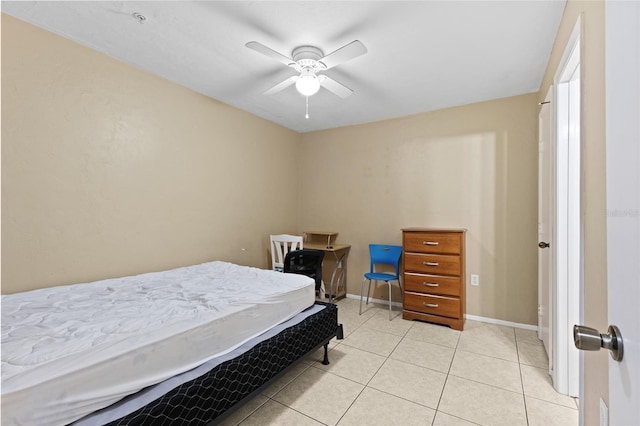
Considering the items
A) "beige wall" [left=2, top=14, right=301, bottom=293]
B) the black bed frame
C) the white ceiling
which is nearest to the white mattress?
the black bed frame

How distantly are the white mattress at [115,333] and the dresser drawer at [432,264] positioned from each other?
1.45 meters

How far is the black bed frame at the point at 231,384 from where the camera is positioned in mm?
1213

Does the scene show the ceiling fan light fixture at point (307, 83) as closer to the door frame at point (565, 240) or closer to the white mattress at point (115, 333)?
the white mattress at point (115, 333)

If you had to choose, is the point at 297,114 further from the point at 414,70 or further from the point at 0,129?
the point at 0,129

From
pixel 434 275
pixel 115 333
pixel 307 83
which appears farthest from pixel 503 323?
pixel 115 333

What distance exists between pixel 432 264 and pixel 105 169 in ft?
10.7

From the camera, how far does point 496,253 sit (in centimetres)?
318

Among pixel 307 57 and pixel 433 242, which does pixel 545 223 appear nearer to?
pixel 433 242

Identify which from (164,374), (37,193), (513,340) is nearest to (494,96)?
(513,340)

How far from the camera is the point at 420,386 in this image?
2.01 m

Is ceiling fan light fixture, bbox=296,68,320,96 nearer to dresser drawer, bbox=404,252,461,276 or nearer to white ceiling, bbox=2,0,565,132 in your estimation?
white ceiling, bbox=2,0,565,132

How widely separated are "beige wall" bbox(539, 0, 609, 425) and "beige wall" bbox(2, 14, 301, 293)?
312 cm

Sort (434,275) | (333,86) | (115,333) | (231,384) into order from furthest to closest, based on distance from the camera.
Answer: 1. (434,275)
2. (333,86)
3. (231,384)
4. (115,333)

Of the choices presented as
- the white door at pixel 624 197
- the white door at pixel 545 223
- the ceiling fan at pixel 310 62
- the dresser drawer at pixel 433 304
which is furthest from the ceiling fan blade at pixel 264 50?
the dresser drawer at pixel 433 304
